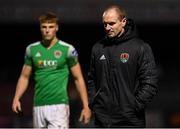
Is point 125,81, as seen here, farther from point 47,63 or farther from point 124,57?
point 47,63

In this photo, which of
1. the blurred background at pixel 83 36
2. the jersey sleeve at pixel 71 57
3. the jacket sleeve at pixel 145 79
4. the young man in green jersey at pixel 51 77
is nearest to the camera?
the jacket sleeve at pixel 145 79

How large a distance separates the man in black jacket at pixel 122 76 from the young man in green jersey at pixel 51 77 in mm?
1730

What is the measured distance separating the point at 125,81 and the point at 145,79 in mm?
183

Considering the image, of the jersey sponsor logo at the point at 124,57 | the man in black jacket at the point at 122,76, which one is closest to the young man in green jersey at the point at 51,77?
the man in black jacket at the point at 122,76

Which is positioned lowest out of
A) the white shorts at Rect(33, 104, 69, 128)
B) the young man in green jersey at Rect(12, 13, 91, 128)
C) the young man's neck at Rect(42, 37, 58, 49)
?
the white shorts at Rect(33, 104, 69, 128)

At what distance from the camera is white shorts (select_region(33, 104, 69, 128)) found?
7773 millimetres

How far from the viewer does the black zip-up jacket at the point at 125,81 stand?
5957mm

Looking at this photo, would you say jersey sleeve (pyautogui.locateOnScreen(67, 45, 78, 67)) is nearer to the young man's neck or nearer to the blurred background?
the young man's neck

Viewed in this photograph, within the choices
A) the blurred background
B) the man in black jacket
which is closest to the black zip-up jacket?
the man in black jacket

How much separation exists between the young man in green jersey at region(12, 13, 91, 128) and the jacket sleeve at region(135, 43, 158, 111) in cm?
191

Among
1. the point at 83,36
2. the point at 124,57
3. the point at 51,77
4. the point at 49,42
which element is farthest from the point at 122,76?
the point at 83,36

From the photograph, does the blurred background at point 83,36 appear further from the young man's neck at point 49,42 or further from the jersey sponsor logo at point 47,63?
the jersey sponsor logo at point 47,63

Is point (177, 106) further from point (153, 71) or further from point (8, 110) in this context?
point (153, 71)

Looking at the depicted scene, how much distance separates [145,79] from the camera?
5961 millimetres
